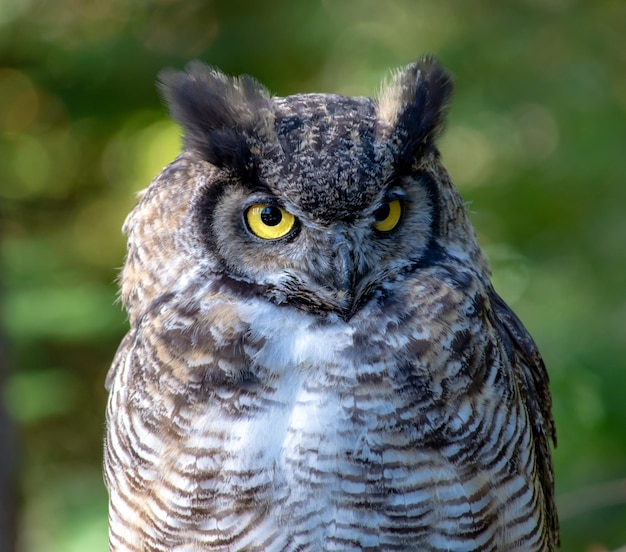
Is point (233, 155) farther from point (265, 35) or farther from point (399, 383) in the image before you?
point (265, 35)

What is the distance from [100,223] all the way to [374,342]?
438cm

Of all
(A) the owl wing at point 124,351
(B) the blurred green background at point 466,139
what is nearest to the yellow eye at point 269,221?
(A) the owl wing at point 124,351

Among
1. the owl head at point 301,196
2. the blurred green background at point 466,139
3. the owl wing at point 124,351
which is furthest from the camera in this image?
the blurred green background at point 466,139

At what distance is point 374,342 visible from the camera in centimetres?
178

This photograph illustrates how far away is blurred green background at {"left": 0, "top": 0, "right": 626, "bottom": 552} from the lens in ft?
10.7

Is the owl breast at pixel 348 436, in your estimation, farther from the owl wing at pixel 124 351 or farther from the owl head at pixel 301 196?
the owl wing at pixel 124 351

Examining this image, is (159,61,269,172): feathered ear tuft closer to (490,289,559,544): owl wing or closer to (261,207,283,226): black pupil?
(261,207,283,226): black pupil

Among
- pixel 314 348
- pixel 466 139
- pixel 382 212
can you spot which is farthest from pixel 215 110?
pixel 466 139

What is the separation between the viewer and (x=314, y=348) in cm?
179

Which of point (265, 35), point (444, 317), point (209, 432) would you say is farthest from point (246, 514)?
point (265, 35)

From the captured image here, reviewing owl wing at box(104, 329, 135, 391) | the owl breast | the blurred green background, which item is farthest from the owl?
the blurred green background

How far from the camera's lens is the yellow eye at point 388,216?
1.78 metres

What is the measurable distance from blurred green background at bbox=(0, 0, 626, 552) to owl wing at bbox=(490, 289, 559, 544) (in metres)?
0.31

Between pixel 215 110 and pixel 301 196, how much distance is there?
318 millimetres
